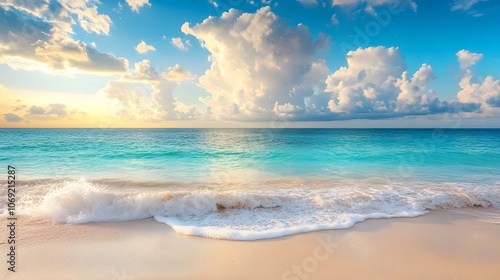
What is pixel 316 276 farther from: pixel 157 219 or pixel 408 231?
pixel 157 219

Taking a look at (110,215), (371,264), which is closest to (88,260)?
(110,215)

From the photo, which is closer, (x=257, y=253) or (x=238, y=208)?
(x=257, y=253)

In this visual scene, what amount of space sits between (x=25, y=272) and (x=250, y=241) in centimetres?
413

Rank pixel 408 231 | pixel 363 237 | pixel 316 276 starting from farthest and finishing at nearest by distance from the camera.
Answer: pixel 408 231 → pixel 363 237 → pixel 316 276

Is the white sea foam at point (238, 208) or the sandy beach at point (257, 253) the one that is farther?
the white sea foam at point (238, 208)

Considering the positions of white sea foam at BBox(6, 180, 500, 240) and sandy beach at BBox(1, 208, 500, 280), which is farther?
white sea foam at BBox(6, 180, 500, 240)

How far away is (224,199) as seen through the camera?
7570 mm

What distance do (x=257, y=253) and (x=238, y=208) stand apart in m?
2.77

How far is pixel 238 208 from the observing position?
7.50m

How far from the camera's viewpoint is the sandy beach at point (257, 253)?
4.15 metres

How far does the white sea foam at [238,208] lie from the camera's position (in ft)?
20.0

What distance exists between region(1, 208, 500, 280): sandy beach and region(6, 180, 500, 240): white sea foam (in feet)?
1.19

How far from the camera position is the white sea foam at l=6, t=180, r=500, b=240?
240 inches

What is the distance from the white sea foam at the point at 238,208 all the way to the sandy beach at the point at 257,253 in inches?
14.3
